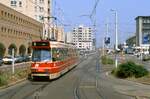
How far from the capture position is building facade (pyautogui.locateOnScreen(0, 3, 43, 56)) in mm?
85000

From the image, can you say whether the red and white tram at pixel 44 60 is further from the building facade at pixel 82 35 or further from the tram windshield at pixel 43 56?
the building facade at pixel 82 35

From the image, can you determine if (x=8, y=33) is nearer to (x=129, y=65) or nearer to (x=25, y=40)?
(x=25, y=40)

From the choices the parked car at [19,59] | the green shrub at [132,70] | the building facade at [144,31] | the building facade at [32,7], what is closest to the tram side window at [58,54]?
the green shrub at [132,70]

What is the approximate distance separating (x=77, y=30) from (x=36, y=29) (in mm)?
9775

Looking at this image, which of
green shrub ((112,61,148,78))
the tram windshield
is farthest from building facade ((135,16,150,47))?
the tram windshield

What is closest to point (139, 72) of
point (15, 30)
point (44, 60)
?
point (44, 60)

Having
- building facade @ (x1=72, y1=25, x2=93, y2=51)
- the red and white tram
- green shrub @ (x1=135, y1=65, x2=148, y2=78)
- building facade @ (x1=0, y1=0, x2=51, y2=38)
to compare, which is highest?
building facade @ (x1=0, y1=0, x2=51, y2=38)

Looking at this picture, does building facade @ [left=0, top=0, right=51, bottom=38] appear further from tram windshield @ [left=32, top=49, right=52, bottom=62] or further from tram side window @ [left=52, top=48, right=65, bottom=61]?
tram windshield @ [left=32, top=49, right=52, bottom=62]

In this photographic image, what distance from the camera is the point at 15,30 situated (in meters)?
94.1

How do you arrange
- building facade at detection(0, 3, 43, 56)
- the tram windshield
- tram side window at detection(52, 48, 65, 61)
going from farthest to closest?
building facade at detection(0, 3, 43, 56), tram side window at detection(52, 48, 65, 61), the tram windshield

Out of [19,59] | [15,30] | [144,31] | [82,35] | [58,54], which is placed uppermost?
[144,31]

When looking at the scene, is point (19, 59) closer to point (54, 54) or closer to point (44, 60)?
point (54, 54)

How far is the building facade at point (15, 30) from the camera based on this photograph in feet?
279

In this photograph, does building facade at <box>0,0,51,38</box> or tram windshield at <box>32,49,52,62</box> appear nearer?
tram windshield at <box>32,49,52,62</box>
